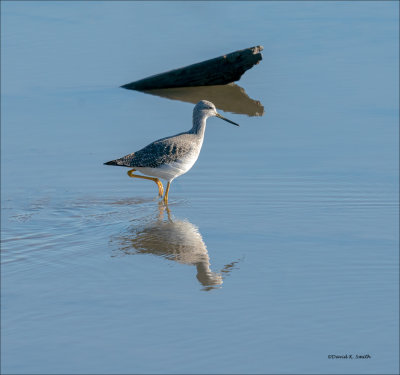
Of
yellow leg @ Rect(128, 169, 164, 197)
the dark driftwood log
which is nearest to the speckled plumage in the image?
yellow leg @ Rect(128, 169, 164, 197)

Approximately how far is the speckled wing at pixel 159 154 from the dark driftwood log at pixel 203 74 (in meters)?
4.69

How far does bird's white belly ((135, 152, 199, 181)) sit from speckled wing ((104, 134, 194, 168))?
49mm

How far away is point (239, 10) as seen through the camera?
67.2 feet

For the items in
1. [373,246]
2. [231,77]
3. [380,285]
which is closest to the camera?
[380,285]

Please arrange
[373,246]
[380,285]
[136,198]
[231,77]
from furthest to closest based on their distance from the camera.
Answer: [231,77]
[136,198]
[373,246]
[380,285]

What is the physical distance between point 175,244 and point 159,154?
2.09m

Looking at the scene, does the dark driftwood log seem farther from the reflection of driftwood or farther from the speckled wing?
the speckled wing

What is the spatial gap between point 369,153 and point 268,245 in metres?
3.70

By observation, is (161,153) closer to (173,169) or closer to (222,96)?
(173,169)

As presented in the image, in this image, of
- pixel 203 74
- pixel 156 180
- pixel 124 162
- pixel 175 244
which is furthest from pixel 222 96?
pixel 175 244

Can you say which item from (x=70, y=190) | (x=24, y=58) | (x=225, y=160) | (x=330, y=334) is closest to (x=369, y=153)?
(x=225, y=160)

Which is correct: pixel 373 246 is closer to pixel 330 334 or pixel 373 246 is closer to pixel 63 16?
pixel 330 334

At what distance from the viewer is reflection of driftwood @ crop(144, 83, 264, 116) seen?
14938 mm

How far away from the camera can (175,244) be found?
9453 mm
